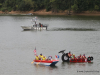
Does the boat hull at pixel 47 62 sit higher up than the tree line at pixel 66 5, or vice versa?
the tree line at pixel 66 5

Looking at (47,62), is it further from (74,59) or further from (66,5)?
(66,5)

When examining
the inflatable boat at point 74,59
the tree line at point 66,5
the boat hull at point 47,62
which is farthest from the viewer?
the tree line at point 66,5

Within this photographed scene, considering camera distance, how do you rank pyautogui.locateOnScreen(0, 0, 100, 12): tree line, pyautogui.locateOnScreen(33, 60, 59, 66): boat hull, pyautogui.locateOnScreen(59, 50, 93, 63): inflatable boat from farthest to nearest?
pyautogui.locateOnScreen(0, 0, 100, 12): tree line → pyautogui.locateOnScreen(59, 50, 93, 63): inflatable boat → pyautogui.locateOnScreen(33, 60, 59, 66): boat hull

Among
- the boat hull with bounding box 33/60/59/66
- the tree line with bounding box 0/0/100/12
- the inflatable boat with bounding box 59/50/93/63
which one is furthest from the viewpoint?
the tree line with bounding box 0/0/100/12

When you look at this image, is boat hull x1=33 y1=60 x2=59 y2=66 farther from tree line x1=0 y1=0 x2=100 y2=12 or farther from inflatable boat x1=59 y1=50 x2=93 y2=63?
tree line x1=0 y1=0 x2=100 y2=12

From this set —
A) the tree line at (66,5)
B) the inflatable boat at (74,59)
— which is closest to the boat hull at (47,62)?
the inflatable boat at (74,59)

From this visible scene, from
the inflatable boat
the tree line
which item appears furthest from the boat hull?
the tree line

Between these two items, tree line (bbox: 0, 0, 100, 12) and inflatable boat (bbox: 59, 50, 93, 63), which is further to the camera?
tree line (bbox: 0, 0, 100, 12)

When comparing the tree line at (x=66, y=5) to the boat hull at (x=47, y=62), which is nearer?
the boat hull at (x=47, y=62)

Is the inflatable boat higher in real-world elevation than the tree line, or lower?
lower

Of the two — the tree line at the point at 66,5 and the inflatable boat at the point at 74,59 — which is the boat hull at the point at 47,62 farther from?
the tree line at the point at 66,5

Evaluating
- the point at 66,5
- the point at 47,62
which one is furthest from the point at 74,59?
the point at 66,5

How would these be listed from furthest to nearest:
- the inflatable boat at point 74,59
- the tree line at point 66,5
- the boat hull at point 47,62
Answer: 1. the tree line at point 66,5
2. the inflatable boat at point 74,59
3. the boat hull at point 47,62

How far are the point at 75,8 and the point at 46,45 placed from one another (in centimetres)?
10621
